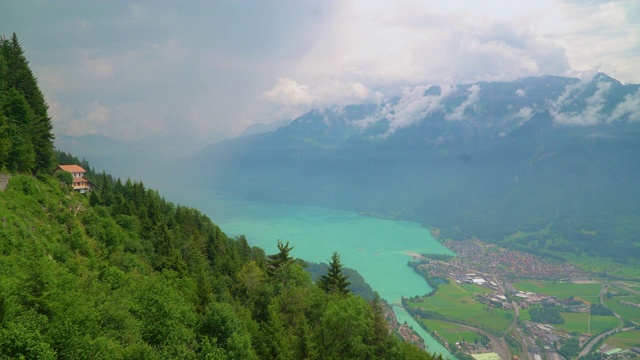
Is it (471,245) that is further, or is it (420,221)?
(420,221)

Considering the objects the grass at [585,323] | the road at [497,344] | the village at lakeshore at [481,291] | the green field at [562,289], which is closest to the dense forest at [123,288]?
the road at [497,344]

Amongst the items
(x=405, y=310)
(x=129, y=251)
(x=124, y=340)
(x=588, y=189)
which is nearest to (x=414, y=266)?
(x=405, y=310)

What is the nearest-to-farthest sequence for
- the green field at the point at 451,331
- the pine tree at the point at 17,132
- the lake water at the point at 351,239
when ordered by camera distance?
the pine tree at the point at 17,132, the green field at the point at 451,331, the lake water at the point at 351,239

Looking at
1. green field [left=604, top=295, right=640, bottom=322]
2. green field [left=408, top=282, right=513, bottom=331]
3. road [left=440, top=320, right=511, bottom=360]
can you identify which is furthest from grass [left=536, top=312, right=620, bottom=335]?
road [left=440, top=320, right=511, bottom=360]

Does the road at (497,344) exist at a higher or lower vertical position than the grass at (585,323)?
lower

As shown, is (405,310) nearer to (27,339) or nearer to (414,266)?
(414,266)

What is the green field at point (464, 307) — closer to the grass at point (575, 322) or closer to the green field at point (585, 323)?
the grass at point (575, 322)
